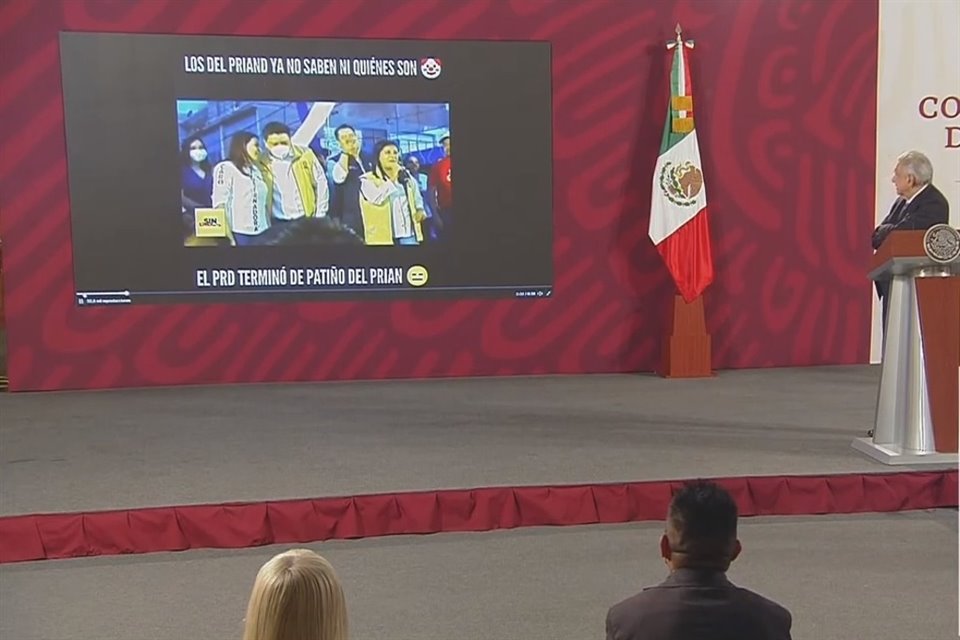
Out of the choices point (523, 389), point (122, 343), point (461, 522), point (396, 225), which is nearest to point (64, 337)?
point (122, 343)

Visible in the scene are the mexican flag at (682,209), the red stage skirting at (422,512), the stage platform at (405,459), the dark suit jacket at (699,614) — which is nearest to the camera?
the dark suit jacket at (699,614)

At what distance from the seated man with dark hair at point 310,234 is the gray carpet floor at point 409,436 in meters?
0.87

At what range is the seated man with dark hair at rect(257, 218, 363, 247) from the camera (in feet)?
18.1

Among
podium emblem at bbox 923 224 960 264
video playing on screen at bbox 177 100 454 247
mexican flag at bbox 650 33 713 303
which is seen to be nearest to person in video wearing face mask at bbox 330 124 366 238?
video playing on screen at bbox 177 100 454 247

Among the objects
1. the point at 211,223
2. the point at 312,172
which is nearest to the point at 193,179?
the point at 211,223

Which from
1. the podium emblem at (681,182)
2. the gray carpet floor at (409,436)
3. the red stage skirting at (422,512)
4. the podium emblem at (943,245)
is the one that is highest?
the podium emblem at (681,182)

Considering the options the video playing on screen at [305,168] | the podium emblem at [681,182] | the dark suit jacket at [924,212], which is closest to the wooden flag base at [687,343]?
the podium emblem at [681,182]

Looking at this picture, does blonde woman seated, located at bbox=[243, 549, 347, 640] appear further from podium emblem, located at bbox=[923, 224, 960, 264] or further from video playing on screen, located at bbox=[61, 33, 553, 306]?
video playing on screen, located at bbox=[61, 33, 553, 306]

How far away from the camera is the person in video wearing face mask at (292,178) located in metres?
5.48

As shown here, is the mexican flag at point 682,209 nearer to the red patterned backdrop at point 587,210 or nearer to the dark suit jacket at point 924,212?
the red patterned backdrop at point 587,210

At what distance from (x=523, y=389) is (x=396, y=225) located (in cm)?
127

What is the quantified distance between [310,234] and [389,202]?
51 cm

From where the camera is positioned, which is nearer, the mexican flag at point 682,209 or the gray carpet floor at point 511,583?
the gray carpet floor at point 511,583

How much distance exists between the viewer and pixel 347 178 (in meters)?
5.56
